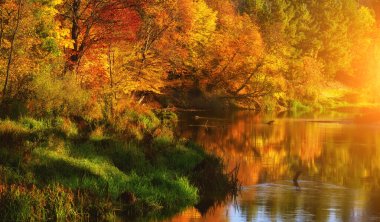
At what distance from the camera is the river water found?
2197 centimetres

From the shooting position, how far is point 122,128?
94.8ft

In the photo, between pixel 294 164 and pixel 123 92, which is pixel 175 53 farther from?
pixel 294 164

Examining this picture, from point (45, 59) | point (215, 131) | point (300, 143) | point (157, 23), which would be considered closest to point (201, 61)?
point (157, 23)

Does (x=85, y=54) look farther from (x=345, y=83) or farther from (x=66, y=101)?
(x=345, y=83)

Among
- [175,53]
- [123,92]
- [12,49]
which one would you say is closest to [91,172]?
[12,49]

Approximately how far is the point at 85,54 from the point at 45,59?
9.92 m

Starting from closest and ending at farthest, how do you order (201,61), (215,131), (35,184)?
1. (35,184)
2. (215,131)
3. (201,61)

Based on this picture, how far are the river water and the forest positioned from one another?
1.87 m

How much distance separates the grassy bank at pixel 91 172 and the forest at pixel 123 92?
49mm

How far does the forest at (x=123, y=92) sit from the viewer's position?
20.7 metres

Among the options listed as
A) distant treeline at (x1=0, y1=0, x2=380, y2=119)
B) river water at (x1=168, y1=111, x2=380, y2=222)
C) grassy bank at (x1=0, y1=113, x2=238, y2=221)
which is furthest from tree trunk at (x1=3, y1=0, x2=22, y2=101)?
river water at (x1=168, y1=111, x2=380, y2=222)

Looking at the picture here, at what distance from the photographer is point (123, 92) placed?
151 ft

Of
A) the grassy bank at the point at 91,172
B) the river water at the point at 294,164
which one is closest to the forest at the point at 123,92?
the grassy bank at the point at 91,172

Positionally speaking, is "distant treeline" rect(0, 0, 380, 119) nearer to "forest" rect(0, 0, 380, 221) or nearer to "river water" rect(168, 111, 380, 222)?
"forest" rect(0, 0, 380, 221)
